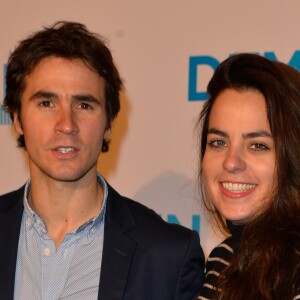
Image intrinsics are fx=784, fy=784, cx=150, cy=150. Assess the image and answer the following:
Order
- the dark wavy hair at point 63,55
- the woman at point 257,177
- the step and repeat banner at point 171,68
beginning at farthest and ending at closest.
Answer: the step and repeat banner at point 171,68 < the dark wavy hair at point 63,55 < the woman at point 257,177

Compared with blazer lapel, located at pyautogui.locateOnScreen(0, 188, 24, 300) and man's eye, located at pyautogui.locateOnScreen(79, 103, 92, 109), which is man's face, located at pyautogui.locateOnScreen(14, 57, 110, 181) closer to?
man's eye, located at pyautogui.locateOnScreen(79, 103, 92, 109)

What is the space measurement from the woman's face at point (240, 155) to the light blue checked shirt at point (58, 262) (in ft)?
1.67

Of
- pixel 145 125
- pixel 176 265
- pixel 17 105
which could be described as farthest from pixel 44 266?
pixel 145 125

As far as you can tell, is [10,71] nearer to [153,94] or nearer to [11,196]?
[11,196]

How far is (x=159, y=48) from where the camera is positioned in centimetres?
378

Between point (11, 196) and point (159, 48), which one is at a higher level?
point (159, 48)

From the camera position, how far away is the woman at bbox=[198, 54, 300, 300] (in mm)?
2445

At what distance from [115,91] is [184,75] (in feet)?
1.95

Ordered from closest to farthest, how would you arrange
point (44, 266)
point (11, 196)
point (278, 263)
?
point (278, 263) < point (44, 266) < point (11, 196)

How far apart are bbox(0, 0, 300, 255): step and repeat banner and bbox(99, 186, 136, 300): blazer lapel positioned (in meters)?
0.75

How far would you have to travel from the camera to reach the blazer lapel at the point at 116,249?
274cm

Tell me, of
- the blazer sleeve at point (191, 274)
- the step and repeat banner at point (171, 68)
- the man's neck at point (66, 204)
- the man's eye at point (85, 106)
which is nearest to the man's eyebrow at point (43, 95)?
the man's eye at point (85, 106)

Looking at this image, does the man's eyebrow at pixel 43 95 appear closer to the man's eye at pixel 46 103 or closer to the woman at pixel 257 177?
the man's eye at pixel 46 103

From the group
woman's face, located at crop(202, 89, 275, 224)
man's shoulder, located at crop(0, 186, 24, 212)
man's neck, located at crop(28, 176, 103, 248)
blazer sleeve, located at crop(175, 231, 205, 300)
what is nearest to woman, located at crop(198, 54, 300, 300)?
woman's face, located at crop(202, 89, 275, 224)
